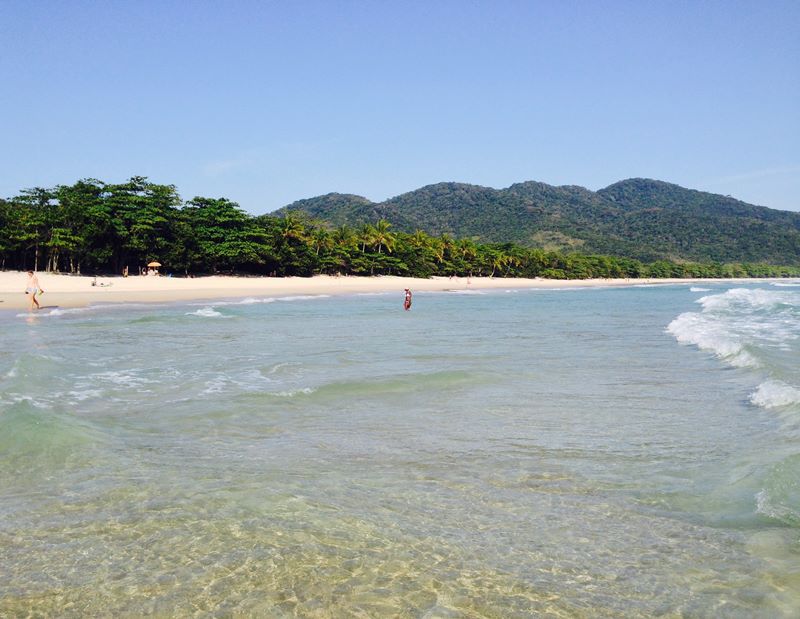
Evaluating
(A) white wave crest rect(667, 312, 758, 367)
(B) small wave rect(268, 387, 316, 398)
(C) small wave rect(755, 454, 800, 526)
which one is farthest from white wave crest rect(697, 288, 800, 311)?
(C) small wave rect(755, 454, 800, 526)

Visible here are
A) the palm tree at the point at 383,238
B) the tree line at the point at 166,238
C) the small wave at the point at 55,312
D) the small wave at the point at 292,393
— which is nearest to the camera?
the small wave at the point at 292,393

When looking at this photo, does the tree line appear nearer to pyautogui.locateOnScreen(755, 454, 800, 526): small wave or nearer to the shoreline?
the shoreline

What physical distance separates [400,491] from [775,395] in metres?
6.34

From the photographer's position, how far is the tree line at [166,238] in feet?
174

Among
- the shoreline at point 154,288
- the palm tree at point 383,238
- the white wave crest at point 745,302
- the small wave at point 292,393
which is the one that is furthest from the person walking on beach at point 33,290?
the palm tree at point 383,238

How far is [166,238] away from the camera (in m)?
57.1

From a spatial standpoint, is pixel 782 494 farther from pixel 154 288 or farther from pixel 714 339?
pixel 154 288

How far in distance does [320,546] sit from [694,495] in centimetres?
311

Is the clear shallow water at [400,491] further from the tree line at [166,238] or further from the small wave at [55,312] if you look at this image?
the tree line at [166,238]

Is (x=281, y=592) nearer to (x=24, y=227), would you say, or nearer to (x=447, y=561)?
(x=447, y=561)

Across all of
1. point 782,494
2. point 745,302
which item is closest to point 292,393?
point 782,494

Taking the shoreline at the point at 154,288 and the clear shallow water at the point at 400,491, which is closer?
the clear shallow water at the point at 400,491

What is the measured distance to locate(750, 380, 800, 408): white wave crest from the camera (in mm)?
8438

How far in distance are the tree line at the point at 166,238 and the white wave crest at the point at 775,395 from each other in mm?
51884
